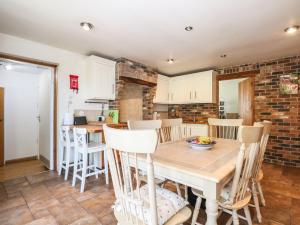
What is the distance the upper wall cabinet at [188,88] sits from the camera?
4109 millimetres

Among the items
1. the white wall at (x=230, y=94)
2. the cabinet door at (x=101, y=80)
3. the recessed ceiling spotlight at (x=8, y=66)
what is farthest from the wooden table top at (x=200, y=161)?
the white wall at (x=230, y=94)

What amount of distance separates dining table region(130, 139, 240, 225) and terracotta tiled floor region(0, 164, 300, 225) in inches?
32.0

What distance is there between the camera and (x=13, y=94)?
3635 mm

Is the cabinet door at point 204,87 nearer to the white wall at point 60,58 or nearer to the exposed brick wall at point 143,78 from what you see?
the exposed brick wall at point 143,78

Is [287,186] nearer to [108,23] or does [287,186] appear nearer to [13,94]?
[108,23]

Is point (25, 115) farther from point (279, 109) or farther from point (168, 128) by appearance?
point (279, 109)

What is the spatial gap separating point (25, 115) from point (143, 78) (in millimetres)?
2844

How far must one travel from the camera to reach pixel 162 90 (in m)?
4.66

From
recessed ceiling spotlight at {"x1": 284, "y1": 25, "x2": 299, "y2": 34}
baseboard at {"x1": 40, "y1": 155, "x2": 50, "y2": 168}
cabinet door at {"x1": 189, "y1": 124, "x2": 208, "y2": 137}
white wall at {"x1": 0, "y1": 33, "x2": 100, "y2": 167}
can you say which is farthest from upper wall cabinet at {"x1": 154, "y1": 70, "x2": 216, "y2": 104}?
baseboard at {"x1": 40, "y1": 155, "x2": 50, "y2": 168}

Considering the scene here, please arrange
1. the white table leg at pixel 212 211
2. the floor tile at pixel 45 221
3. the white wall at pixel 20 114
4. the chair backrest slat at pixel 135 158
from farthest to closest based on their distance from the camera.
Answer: the white wall at pixel 20 114
the floor tile at pixel 45 221
the white table leg at pixel 212 211
the chair backrest slat at pixel 135 158

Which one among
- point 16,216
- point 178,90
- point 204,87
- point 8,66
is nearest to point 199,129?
point 204,87

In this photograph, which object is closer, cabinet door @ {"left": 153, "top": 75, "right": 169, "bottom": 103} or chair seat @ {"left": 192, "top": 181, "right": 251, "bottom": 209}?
chair seat @ {"left": 192, "top": 181, "right": 251, "bottom": 209}

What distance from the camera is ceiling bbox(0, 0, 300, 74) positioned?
5.79 feet

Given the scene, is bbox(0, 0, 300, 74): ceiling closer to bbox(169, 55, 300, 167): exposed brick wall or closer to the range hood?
bbox(169, 55, 300, 167): exposed brick wall
